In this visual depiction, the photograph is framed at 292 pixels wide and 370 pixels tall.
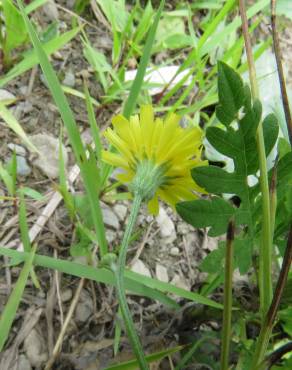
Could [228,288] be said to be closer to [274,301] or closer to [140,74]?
[274,301]

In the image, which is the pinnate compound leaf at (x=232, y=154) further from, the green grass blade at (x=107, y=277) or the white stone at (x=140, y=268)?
the white stone at (x=140, y=268)

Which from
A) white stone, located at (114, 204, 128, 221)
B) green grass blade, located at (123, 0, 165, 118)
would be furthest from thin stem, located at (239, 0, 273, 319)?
white stone, located at (114, 204, 128, 221)

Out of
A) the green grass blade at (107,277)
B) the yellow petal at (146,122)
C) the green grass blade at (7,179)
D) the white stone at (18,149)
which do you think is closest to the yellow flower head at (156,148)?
the yellow petal at (146,122)

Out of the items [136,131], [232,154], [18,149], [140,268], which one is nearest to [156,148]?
[136,131]

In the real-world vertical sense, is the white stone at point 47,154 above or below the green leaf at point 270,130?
below

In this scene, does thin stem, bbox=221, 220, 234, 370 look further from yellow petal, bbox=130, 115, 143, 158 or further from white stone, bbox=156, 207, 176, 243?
white stone, bbox=156, 207, 176, 243

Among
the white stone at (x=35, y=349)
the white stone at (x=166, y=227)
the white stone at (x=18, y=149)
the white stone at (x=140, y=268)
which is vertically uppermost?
the white stone at (x=18, y=149)

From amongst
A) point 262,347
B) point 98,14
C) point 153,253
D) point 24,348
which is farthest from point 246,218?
point 98,14
